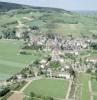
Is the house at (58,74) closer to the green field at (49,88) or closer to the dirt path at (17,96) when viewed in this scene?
the green field at (49,88)

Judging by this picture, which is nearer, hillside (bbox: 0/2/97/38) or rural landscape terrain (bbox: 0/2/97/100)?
rural landscape terrain (bbox: 0/2/97/100)

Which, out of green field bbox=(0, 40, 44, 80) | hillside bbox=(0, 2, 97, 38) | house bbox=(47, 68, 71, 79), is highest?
hillside bbox=(0, 2, 97, 38)

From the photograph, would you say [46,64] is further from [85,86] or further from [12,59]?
[85,86]

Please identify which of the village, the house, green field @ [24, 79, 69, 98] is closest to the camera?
green field @ [24, 79, 69, 98]

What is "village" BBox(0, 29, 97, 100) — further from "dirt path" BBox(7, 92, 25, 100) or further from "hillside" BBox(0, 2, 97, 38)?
"hillside" BBox(0, 2, 97, 38)

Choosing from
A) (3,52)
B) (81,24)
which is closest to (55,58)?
(3,52)

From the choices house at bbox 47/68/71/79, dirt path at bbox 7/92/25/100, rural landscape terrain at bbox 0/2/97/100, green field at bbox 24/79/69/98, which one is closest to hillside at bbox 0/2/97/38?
rural landscape terrain at bbox 0/2/97/100

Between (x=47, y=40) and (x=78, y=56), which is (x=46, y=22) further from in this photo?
(x=78, y=56)
